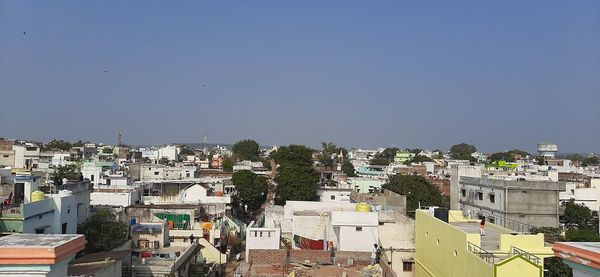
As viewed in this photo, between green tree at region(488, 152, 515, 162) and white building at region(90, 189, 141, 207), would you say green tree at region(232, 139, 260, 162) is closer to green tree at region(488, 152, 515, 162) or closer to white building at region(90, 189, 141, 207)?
green tree at region(488, 152, 515, 162)

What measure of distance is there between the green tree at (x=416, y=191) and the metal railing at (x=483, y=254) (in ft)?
97.3

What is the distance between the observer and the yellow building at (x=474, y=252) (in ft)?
42.4

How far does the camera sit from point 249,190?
1850 inches

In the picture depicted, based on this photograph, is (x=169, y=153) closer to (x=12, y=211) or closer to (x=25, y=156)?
(x=25, y=156)

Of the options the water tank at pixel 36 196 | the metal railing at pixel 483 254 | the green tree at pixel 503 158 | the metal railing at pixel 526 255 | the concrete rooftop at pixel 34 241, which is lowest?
the metal railing at pixel 483 254

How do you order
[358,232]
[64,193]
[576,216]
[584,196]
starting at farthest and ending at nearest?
1. [584,196]
2. [576,216]
3. [358,232]
4. [64,193]

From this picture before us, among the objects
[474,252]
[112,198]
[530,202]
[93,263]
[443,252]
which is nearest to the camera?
[474,252]

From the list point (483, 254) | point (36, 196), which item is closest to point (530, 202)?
point (483, 254)

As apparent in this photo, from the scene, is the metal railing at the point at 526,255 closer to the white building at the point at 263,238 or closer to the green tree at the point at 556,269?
the green tree at the point at 556,269

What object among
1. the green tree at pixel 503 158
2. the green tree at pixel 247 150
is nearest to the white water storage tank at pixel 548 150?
the green tree at pixel 503 158

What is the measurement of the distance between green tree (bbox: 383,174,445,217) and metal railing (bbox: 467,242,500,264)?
29.7 m

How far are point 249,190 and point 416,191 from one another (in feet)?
46.0

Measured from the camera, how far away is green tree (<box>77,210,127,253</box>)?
2247cm

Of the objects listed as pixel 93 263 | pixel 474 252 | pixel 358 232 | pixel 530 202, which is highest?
pixel 530 202
